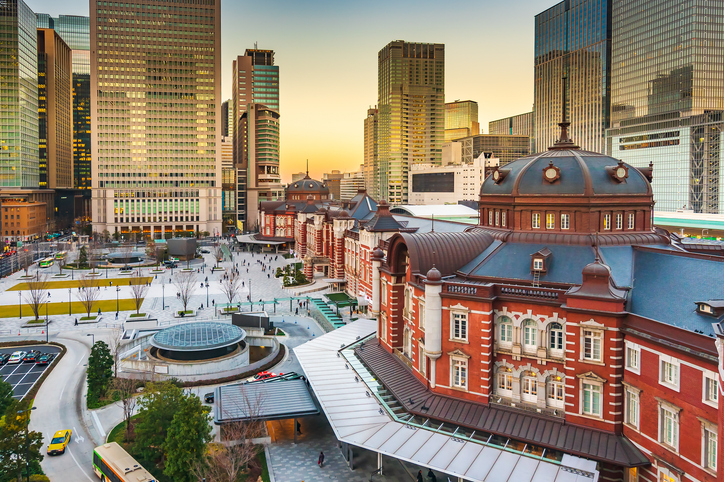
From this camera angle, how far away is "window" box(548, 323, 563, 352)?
121 ft

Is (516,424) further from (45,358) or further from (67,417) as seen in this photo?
(45,358)

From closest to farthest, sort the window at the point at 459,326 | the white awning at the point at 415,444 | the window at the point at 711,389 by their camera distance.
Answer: the window at the point at 711,389 → the white awning at the point at 415,444 → the window at the point at 459,326

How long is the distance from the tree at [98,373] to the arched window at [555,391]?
128 feet

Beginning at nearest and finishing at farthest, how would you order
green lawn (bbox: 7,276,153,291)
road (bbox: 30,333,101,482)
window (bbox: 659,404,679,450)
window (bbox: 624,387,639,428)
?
window (bbox: 659,404,679,450), window (bbox: 624,387,639,428), road (bbox: 30,333,101,482), green lawn (bbox: 7,276,153,291)

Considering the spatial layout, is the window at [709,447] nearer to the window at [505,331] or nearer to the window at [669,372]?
the window at [669,372]

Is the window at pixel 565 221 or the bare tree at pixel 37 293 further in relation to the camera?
the bare tree at pixel 37 293

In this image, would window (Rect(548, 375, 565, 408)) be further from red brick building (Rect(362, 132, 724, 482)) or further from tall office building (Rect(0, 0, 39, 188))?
tall office building (Rect(0, 0, 39, 188))

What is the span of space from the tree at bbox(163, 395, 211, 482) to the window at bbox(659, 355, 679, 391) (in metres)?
28.4

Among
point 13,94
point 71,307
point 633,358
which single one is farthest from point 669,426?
point 13,94

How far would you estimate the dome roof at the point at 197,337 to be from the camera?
184ft

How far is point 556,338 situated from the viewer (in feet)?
122

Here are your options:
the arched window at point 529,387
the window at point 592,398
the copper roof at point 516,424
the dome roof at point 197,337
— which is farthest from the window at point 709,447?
the dome roof at point 197,337

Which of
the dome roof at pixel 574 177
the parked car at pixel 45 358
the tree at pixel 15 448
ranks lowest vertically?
the parked car at pixel 45 358

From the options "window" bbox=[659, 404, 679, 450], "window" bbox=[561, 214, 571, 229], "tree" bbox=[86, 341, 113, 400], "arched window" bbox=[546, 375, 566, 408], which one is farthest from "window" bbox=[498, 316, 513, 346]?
"tree" bbox=[86, 341, 113, 400]
